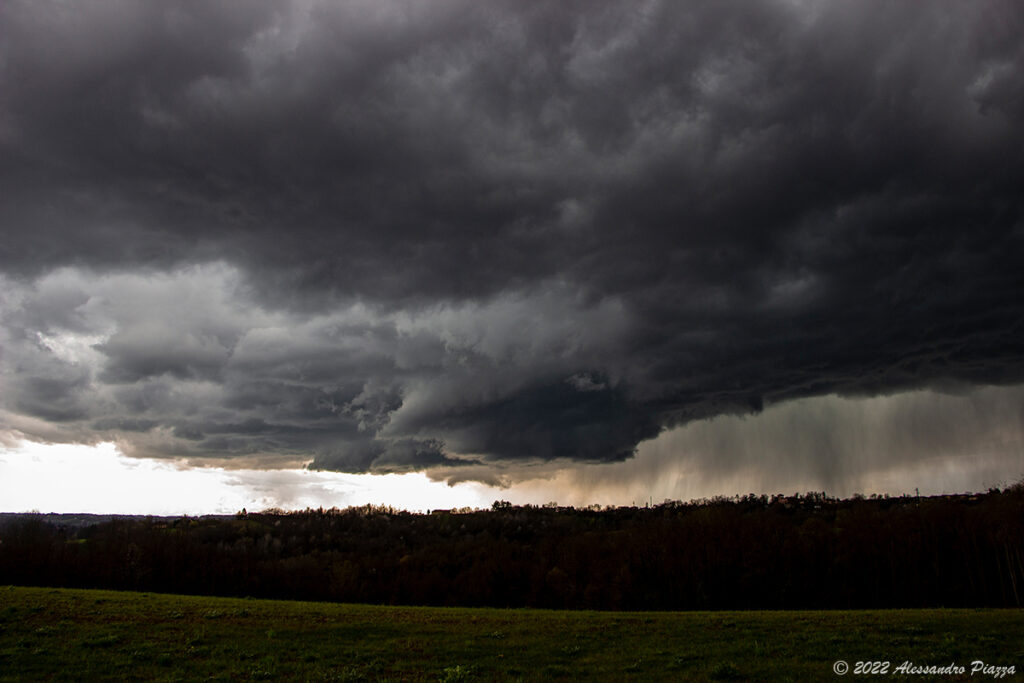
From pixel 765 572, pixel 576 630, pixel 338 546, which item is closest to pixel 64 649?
pixel 576 630

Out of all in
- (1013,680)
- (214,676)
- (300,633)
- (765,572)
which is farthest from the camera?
(765,572)

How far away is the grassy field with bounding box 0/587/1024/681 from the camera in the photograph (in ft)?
109

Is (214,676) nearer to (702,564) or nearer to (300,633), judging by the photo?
(300,633)

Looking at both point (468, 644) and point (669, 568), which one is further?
point (669, 568)

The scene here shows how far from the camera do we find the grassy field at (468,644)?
109 ft

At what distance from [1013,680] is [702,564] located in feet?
338

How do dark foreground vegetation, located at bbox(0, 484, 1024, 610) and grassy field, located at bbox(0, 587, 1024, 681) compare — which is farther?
dark foreground vegetation, located at bbox(0, 484, 1024, 610)

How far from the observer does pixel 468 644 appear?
41.9 metres

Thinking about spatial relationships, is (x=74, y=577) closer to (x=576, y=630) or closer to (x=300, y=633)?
(x=300, y=633)

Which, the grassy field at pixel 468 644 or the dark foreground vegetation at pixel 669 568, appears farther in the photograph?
the dark foreground vegetation at pixel 669 568

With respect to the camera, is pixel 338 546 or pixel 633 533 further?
pixel 338 546

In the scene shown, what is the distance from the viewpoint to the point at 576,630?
1852 inches

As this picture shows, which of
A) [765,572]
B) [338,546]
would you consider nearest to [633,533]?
[765,572]

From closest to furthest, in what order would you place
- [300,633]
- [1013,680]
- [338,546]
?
[1013,680], [300,633], [338,546]
